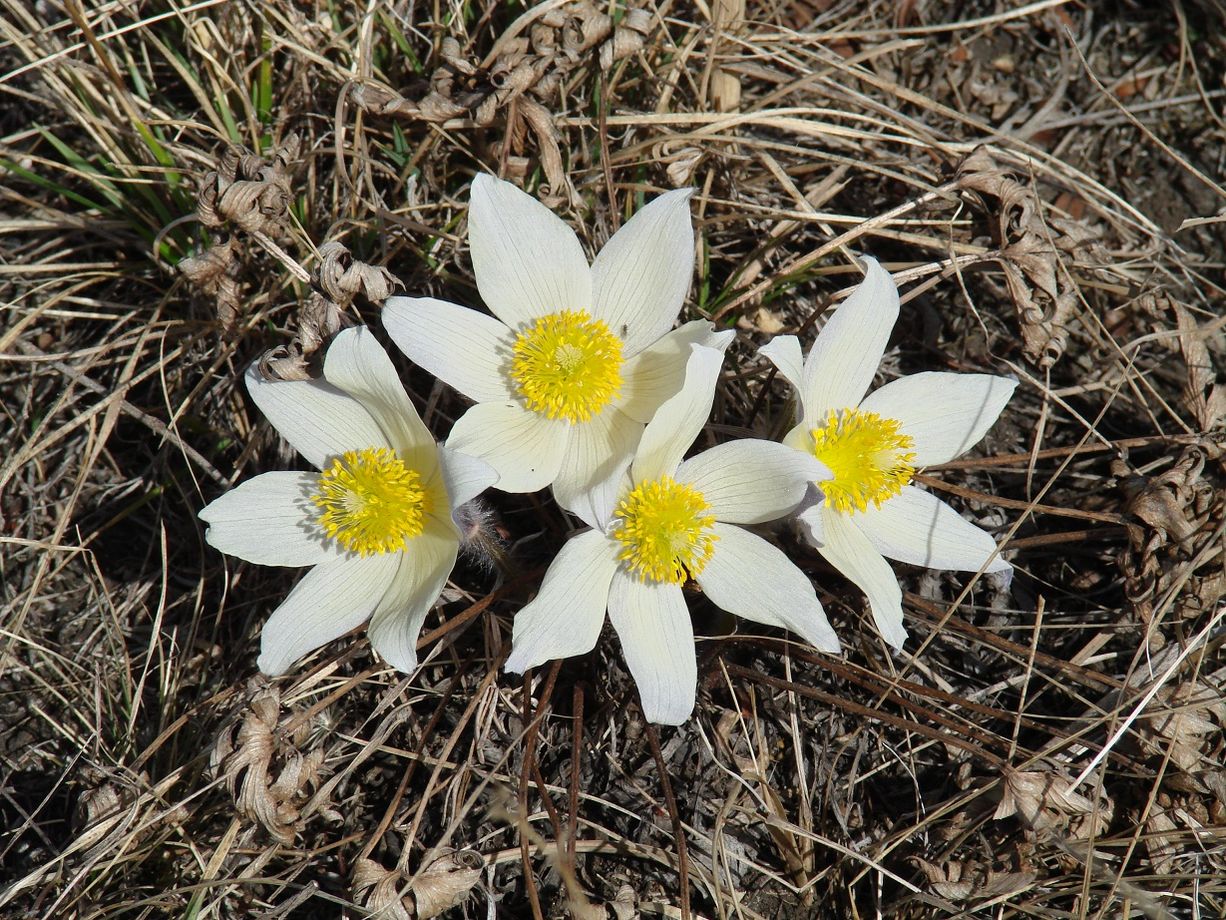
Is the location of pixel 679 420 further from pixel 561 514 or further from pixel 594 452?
pixel 561 514

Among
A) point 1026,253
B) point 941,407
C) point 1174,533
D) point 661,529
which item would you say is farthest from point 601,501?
point 1174,533

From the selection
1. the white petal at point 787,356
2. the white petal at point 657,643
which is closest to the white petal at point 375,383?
the white petal at point 657,643

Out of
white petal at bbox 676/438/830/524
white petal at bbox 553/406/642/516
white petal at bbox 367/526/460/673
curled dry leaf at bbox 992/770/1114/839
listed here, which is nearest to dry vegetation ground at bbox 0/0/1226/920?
curled dry leaf at bbox 992/770/1114/839

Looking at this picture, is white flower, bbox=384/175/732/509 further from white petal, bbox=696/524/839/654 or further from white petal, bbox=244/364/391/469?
white petal, bbox=696/524/839/654

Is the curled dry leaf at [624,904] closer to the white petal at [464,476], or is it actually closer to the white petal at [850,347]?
the white petal at [464,476]

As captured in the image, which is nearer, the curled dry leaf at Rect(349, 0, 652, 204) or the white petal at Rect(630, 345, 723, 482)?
the white petal at Rect(630, 345, 723, 482)

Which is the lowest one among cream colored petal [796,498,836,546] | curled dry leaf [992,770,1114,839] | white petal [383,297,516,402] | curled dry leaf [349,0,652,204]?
curled dry leaf [992,770,1114,839]
